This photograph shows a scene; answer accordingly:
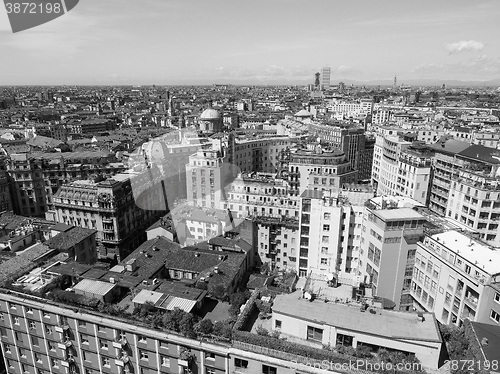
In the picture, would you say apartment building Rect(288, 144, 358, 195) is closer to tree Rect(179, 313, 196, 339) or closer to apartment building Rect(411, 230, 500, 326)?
apartment building Rect(411, 230, 500, 326)

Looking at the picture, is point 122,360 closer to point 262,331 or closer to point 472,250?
point 262,331

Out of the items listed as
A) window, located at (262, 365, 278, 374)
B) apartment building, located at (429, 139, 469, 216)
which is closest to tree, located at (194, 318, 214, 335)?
window, located at (262, 365, 278, 374)

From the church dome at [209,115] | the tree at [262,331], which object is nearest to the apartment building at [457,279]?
the tree at [262,331]

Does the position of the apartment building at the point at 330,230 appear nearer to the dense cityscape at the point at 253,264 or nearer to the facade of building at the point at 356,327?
the dense cityscape at the point at 253,264

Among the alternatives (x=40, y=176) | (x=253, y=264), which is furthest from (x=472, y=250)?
(x=40, y=176)

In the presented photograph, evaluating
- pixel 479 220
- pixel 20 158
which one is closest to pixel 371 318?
pixel 479 220

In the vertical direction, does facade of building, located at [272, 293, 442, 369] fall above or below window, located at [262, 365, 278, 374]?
above
